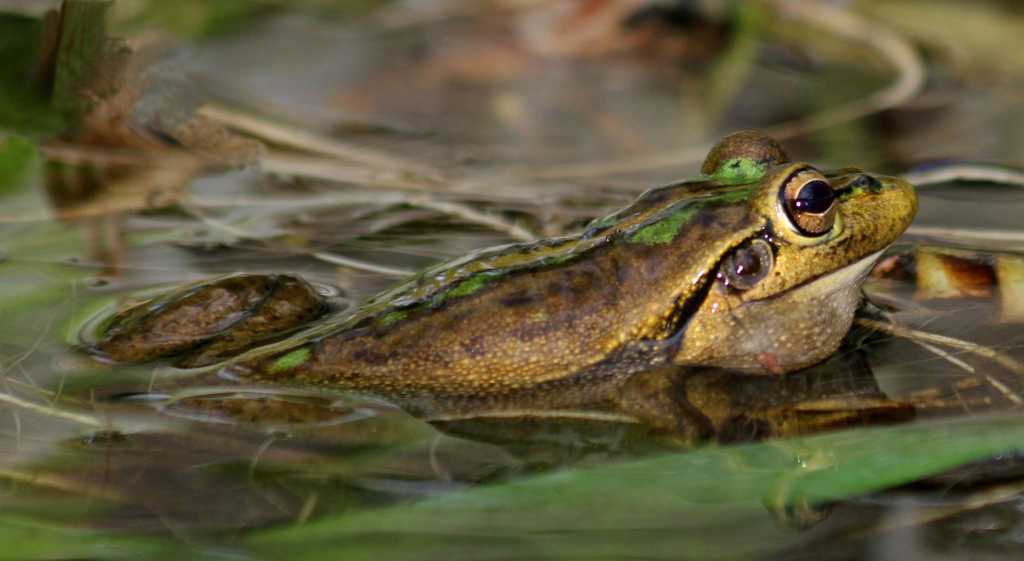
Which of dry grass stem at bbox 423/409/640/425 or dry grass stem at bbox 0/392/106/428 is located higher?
dry grass stem at bbox 0/392/106/428

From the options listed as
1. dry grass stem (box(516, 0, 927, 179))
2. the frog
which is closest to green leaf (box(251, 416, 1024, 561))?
the frog

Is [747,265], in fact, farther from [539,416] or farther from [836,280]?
[539,416]

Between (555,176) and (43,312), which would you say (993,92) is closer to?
(555,176)

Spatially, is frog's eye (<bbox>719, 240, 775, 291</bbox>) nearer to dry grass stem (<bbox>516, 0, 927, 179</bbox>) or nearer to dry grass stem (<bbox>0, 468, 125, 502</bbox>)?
dry grass stem (<bbox>0, 468, 125, 502</bbox>)

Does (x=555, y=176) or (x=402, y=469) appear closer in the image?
(x=402, y=469)

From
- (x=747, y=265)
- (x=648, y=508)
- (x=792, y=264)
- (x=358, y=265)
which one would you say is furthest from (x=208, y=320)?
(x=792, y=264)

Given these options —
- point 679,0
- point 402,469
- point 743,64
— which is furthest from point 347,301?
point 679,0

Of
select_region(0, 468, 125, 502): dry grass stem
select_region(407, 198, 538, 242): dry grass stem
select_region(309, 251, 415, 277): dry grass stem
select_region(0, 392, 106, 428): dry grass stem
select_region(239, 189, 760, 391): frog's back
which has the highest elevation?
select_region(407, 198, 538, 242): dry grass stem
